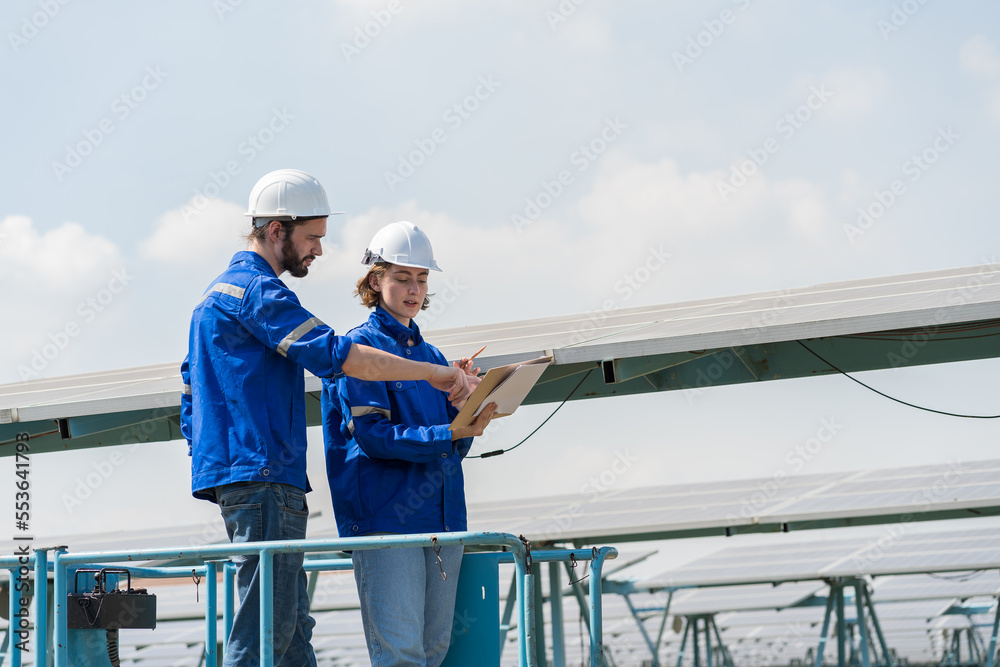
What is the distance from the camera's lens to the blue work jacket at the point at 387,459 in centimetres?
400

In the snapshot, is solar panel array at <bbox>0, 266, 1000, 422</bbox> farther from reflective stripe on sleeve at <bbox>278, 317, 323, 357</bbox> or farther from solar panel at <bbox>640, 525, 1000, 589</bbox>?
solar panel at <bbox>640, 525, 1000, 589</bbox>

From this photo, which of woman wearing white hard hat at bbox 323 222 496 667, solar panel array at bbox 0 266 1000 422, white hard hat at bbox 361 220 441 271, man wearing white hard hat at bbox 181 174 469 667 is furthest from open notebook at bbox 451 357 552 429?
solar panel array at bbox 0 266 1000 422

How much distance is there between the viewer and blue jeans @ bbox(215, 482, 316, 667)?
151 inches

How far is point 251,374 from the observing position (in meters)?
3.91

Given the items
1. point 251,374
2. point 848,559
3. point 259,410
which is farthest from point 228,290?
point 848,559

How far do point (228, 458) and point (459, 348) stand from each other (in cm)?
291

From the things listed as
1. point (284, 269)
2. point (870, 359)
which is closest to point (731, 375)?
point (870, 359)

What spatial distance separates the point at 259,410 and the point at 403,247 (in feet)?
3.06

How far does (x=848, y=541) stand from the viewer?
17.5 m

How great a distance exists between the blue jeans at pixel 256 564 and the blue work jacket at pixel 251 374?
0.08 m

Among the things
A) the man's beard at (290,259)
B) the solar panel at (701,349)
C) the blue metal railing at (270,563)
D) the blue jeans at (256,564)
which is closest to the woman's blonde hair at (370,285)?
the man's beard at (290,259)

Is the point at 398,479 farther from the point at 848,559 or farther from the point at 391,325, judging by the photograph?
the point at 848,559

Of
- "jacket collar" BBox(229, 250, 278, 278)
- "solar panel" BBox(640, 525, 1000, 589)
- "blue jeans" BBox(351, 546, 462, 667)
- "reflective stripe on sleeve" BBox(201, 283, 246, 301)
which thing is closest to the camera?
"blue jeans" BBox(351, 546, 462, 667)

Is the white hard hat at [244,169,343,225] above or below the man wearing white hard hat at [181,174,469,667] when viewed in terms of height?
above
